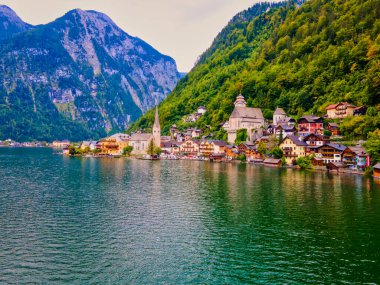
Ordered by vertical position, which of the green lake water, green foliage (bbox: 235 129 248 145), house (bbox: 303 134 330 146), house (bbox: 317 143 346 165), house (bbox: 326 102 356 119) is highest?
house (bbox: 326 102 356 119)

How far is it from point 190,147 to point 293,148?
49261 mm

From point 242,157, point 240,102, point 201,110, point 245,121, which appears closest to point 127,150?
point 201,110

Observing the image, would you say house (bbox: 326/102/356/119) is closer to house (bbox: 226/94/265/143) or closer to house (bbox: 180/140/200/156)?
house (bbox: 226/94/265/143)

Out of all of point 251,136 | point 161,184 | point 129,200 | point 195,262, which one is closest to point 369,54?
point 251,136

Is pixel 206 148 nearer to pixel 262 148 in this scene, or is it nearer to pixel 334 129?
pixel 262 148

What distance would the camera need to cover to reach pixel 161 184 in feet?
183

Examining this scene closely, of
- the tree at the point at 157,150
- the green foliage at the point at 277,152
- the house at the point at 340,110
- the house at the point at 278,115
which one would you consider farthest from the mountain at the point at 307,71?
the tree at the point at 157,150

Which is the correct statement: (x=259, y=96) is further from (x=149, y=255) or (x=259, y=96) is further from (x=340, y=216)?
(x=149, y=255)

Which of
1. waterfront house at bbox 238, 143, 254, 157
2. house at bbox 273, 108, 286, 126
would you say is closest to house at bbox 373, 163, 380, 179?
waterfront house at bbox 238, 143, 254, 157

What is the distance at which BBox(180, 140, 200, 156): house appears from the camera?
127 meters

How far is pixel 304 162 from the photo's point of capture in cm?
7844

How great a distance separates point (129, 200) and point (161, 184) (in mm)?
13641

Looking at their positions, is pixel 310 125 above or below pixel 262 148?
above

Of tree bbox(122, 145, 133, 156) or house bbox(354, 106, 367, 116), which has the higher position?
house bbox(354, 106, 367, 116)
